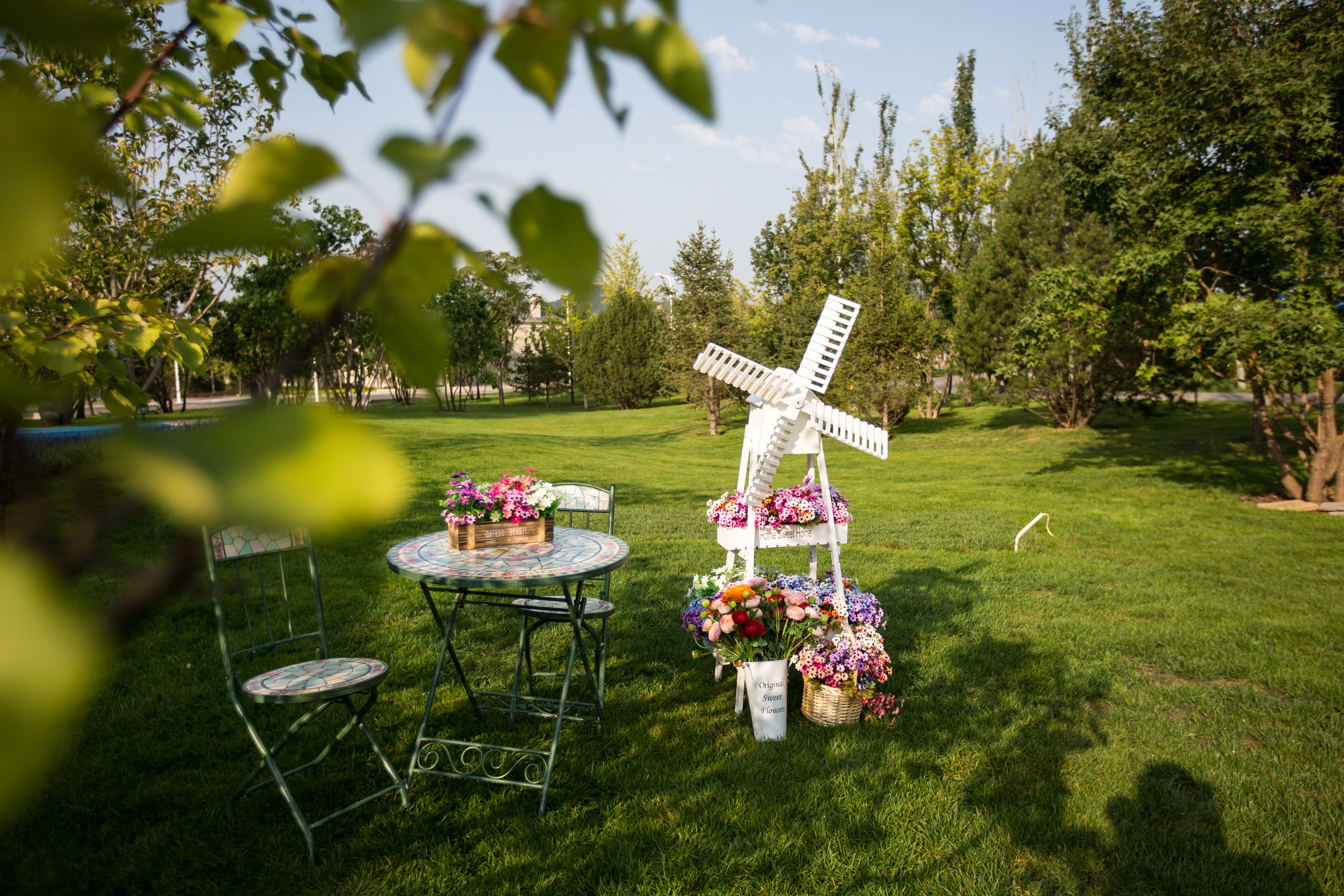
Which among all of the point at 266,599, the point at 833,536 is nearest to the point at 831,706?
the point at 833,536

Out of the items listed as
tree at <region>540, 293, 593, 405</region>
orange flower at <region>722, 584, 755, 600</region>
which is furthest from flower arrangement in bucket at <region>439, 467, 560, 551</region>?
tree at <region>540, 293, 593, 405</region>

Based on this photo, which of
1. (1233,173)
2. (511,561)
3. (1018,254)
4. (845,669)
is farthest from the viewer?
(1018,254)

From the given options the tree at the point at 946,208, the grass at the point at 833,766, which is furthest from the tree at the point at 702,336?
the grass at the point at 833,766

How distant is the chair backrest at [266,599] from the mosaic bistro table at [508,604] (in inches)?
19.8

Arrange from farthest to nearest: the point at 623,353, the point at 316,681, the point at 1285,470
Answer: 1. the point at 623,353
2. the point at 1285,470
3. the point at 316,681

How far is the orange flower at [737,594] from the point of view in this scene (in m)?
4.00

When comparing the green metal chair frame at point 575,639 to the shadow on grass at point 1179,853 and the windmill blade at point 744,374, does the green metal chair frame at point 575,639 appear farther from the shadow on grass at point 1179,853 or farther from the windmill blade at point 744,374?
the shadow on grass at point 1179,853

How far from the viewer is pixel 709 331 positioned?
21938mm

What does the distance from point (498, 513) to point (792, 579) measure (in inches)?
72.2

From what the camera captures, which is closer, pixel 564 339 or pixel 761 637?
pixel 761 637

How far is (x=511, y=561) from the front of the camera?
363 cm

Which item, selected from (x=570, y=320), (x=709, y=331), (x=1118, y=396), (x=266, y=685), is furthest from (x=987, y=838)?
(x=570, y=320)

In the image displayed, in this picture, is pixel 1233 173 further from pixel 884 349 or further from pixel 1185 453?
pixel 884 349

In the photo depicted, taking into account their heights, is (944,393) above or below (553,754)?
above
